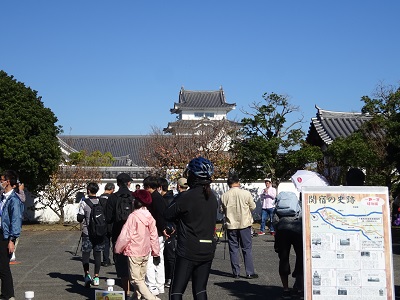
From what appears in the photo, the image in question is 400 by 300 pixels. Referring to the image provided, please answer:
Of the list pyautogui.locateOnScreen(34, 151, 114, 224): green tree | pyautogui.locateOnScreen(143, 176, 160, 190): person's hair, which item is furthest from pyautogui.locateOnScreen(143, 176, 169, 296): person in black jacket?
pyautogui.locateOnScreen(34, 151, 114, 224): green tree

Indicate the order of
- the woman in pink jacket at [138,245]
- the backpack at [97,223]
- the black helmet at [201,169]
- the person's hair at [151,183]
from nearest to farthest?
the black helmet at [201,169] < the woman in pink jacket at [138,245] < the person's hair at [151,183] < the backpack at [97,223]

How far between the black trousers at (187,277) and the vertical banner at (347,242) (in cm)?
115

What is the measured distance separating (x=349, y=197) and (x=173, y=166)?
2191cm

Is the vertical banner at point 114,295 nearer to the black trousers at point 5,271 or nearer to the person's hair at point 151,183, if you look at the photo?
the black trousers at point 5,271

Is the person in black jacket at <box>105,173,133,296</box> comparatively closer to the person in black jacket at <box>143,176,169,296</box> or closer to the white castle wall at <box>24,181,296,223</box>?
the person in black jacket at <box>143,176,169,296</box>

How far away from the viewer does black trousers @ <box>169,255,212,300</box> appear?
20.1ft

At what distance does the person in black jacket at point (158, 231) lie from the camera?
915 cm

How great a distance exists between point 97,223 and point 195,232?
412 centimetres

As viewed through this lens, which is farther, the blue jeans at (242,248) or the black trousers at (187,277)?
the blue jeans at (242,248)

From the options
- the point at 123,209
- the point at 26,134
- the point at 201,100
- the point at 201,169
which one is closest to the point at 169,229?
the point at 123,209

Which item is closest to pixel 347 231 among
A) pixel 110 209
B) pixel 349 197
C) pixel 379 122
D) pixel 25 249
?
pixel 349 197

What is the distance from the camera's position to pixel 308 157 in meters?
24.8

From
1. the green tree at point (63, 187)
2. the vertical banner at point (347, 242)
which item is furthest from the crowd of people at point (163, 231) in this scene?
the green tree at point (63, 187)

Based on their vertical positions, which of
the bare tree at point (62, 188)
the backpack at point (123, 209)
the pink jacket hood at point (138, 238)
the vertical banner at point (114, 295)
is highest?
the bare tree at point (62, 188)
